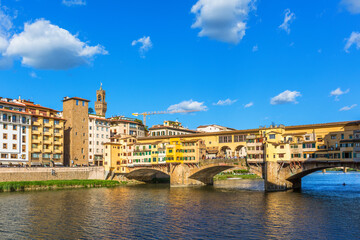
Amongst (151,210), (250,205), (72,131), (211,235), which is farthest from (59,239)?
(72,131)

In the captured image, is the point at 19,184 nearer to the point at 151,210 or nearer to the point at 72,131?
the point at 72,131

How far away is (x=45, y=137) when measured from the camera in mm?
110062

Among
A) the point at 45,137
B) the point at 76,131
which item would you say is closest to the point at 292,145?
the point at 76,131

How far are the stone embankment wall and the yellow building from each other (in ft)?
34.9

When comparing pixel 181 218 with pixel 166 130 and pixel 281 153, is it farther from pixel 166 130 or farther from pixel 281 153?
pixel 166 130

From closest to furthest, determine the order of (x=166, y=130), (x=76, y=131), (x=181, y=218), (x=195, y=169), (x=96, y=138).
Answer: (x=181, y=218) → (x=195, y=169) → (x=76, y=131) → (x=96, y=138) → (x=166, y=130)

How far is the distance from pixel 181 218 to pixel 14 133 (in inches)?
2783

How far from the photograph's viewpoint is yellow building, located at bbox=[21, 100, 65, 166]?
106 metres

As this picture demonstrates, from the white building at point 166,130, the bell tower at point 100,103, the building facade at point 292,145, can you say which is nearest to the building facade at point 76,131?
the building facade at point 292,145

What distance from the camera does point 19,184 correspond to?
280 feet

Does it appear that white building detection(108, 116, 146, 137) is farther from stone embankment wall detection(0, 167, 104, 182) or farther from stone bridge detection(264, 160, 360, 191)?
stone bridge detection(264, 160, 360, 191)

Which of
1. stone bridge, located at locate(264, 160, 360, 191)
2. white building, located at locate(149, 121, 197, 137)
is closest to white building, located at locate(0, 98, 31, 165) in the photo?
white building, located at locate(149, 121, 197, 137)

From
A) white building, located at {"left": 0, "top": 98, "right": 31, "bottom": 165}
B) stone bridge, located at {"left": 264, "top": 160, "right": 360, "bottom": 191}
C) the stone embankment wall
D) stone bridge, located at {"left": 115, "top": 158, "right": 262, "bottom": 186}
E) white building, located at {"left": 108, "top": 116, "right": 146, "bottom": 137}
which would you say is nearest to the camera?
stone bridge, located at {"left": 264, "top": 160, "right": 360, "bottom": 191}

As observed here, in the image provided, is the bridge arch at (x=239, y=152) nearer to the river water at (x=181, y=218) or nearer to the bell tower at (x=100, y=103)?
the river water at (x=181, y=218)
